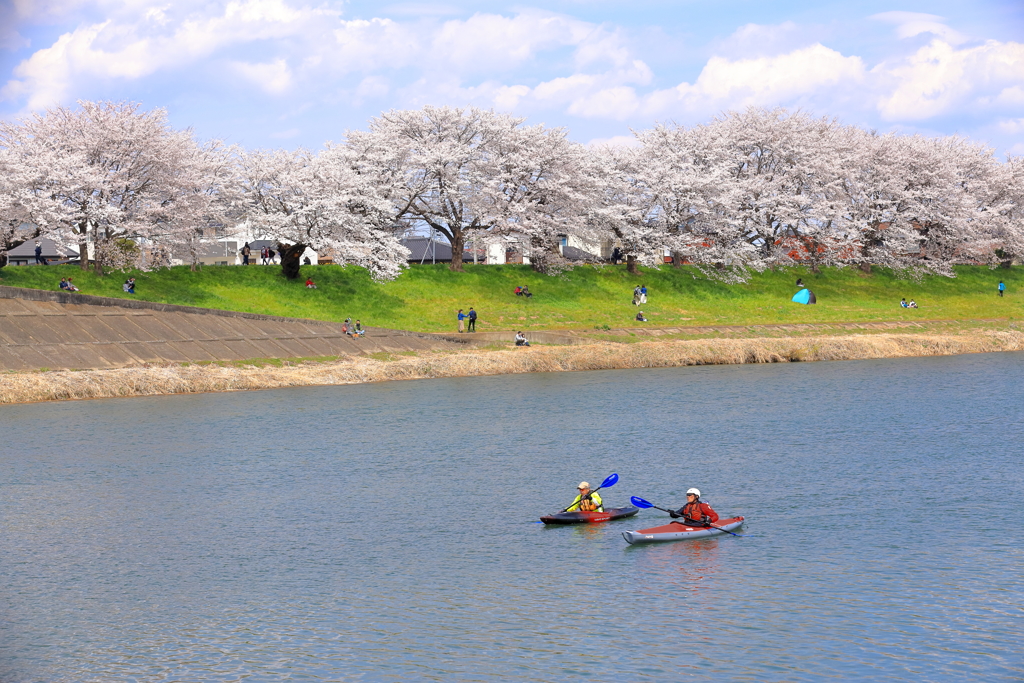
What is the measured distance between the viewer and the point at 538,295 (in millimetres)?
88500

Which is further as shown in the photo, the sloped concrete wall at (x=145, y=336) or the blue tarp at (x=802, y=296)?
the sloped concrete wall at (x=145, y=336)

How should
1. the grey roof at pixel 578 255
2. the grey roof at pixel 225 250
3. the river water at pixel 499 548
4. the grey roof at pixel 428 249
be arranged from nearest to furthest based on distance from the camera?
1. the river water at pixel 499 548
2. the grey roof at pixel 578 255
3. the grey roof at pixel 225 250
4. the grey roof at pixel 428 249

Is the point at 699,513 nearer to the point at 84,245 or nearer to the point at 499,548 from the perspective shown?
the point at 499,548

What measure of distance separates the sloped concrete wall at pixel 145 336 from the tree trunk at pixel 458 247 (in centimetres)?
2081

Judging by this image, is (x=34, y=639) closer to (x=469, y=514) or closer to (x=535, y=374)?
(x=469, y=514)

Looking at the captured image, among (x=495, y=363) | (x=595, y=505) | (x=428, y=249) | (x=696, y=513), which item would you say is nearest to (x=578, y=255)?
(x=428, y=249)

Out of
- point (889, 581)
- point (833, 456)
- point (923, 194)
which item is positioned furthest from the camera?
point (923, 194)

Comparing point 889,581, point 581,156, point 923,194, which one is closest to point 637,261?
point 581,156

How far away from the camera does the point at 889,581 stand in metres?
23.9

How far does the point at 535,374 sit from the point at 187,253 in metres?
32.8

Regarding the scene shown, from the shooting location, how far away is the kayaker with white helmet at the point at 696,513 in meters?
28.0

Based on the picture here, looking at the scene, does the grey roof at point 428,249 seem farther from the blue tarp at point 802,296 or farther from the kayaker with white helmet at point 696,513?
the kayaker with white helmet at point 696,513

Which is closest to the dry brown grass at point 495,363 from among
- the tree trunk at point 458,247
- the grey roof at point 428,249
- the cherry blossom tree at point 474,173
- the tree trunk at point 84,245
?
the tree trunk at point 84,245

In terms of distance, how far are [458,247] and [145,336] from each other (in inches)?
1359
